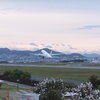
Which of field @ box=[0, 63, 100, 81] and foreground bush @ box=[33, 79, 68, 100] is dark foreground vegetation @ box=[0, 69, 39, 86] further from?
foreground bush @ box=[33, 79, 68, 100]

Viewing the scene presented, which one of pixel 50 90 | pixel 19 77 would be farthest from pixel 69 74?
pixel 50 90

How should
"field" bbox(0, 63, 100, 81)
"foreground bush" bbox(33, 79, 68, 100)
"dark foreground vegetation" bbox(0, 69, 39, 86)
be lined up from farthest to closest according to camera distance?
"field" bbox(0, 63, 100, 81), "dark foreground vegetation" bbox(0, 69, 39, 86), "foreground bush" bbox(33, 79, 68, 100)

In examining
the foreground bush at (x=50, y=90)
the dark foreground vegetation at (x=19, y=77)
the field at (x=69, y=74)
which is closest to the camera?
the foreground bush at (x=50, y=90)

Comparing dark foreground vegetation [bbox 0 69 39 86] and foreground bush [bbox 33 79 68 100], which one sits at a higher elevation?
foreground bush [bbox 33 79 68 100]

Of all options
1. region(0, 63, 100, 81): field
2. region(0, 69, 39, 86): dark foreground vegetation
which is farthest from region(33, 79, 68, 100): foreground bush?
region(0, 63, 100, 81): field

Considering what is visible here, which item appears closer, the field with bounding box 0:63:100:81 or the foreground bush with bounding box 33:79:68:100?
the foreground bush with bounding box 33:79:68:100

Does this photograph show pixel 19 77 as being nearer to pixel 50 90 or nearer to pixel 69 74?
pixel 69 74

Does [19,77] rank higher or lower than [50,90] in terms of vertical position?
lower

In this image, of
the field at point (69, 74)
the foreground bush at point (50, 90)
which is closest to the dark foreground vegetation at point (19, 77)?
the field at point (69, 74)

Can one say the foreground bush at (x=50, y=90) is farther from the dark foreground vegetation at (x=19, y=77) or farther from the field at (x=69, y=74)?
the field at (x=69, y=74)

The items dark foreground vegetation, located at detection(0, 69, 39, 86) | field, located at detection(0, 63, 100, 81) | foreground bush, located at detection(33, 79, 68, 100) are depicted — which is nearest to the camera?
foreground bush, located at detection(33, 79, 68, 100)

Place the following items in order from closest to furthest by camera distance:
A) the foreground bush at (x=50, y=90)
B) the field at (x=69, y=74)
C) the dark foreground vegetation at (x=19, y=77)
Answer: the foreground bush at (x=50, y=90), the dark foreground vegetation at (x=19, y=77), the field at (x=69, y=74)

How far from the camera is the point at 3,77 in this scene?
6875cm

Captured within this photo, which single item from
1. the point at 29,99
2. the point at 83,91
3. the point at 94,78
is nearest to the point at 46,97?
the point at 83,91
